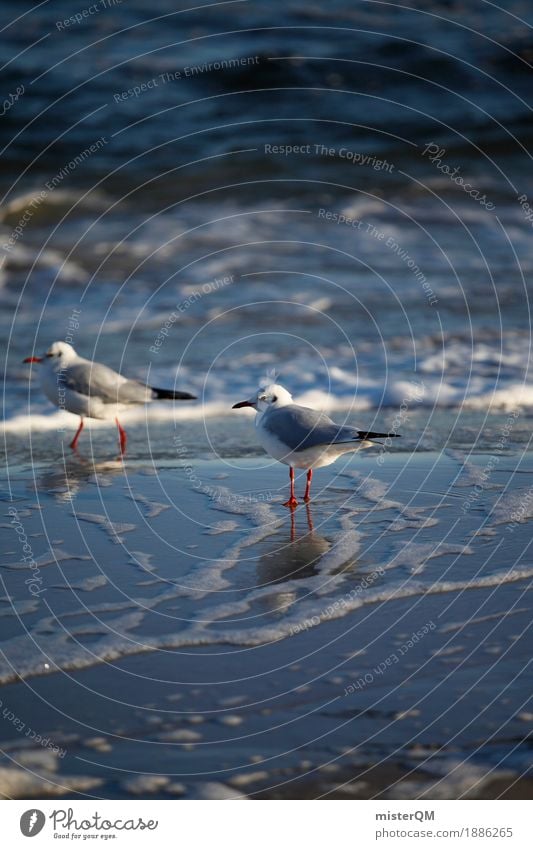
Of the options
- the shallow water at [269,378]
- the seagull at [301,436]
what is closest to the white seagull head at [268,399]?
the seagull at [301,436]

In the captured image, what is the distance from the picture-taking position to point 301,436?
289 inches

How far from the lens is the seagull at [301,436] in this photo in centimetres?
733

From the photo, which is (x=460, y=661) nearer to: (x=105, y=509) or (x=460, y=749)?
(x=460, y=749)

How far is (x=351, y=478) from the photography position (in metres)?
8.12

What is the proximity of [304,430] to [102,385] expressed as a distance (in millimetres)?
2888

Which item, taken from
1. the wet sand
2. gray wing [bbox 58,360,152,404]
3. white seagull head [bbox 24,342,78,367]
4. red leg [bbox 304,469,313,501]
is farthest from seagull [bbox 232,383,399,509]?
white seagull head [bbox 24,342,78,367]

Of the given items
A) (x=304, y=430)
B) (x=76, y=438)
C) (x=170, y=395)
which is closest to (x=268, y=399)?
(x=304, y=430)

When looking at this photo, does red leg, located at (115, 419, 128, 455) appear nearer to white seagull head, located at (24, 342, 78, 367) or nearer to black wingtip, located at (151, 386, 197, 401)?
black wingtip, located at (151, 386, 197, 401)

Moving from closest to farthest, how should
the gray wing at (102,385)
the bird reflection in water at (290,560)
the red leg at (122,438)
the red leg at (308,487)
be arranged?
1. the bird reflection in water at (290,560)
2. the red leg at (308,487)
3. the red leg at (122,438)
4. the gray wing at (102,385)

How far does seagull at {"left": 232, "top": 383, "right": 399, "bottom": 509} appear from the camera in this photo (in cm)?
733

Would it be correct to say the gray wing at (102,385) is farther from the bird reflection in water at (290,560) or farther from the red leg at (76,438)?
the bird reflection in water at (290,560)
